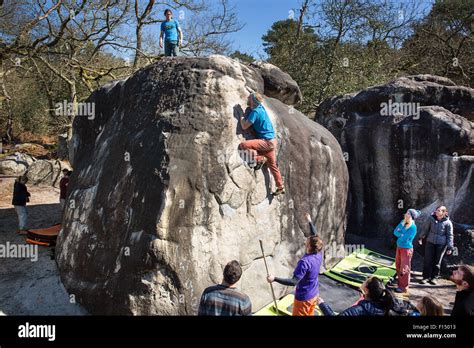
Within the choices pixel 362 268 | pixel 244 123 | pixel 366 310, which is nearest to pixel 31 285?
pixel 244 123

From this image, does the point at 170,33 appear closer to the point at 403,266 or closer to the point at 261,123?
the point at 261,123

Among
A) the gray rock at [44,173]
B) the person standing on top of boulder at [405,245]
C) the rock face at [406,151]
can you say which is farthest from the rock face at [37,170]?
the person standing on top of boulder at [405,245]

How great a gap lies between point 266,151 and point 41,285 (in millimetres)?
4404

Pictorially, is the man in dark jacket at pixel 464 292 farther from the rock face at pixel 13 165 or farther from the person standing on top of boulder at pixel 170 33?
the rock face at pixel 13 165

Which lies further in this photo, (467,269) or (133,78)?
(133,78)

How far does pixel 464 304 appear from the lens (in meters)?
3.65

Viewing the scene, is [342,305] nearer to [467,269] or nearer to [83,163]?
[467,269]

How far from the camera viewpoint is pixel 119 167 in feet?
19.7

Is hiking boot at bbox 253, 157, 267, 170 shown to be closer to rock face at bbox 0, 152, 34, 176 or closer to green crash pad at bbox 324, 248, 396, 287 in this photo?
green crash pad at bbox 324, 248, 396, 287

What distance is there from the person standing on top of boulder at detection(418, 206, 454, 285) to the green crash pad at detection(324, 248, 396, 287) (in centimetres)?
68

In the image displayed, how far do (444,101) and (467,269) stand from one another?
7934 mm

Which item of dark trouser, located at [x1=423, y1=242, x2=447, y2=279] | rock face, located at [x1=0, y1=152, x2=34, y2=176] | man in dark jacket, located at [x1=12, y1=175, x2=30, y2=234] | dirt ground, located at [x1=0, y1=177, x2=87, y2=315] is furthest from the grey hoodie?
rock face, located at [x1=0, y1=152, x2=34, y2=176]

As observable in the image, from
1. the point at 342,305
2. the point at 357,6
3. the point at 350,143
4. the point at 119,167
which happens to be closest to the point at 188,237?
the point at 119,167

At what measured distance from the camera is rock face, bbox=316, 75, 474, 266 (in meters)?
9.00
